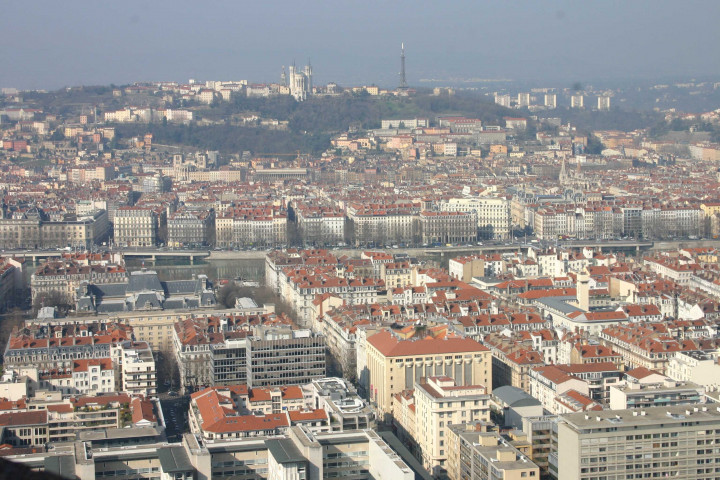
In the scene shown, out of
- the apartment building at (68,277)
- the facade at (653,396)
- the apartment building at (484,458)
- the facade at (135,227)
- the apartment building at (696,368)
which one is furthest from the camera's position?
the facade at (135,227)

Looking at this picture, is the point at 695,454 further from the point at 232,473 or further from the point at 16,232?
the point at 16,232

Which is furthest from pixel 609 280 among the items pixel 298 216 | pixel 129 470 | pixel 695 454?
pixel 298 216

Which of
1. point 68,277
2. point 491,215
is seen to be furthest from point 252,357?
point 491,215

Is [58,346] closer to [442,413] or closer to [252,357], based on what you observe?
[252,357]

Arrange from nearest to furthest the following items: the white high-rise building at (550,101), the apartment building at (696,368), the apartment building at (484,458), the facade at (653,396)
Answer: the apartment building at (484,458) < the facade at (653,396) < the apartment building at (696,368) < the white high-rise building at (550,101)

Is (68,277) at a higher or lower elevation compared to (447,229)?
higher

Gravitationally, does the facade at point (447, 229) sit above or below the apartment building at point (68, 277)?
below

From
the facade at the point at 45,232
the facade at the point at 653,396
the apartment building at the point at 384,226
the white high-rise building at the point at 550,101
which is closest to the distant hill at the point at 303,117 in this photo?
the white high-rise building at the point at 550,101

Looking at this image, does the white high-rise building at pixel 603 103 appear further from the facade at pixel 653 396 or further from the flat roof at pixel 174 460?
the flat roof at pixel 174 460

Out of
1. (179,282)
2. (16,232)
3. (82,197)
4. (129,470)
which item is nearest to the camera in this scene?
(129,470)
